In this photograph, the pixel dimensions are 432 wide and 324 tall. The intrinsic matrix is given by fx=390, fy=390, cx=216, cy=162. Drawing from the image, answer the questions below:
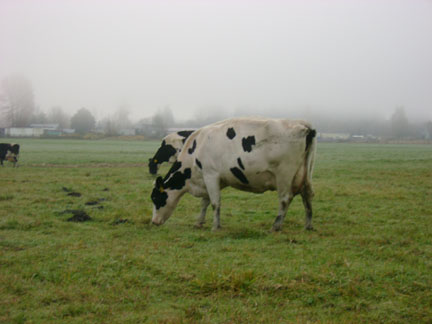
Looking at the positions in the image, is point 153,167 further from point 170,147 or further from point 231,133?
point 231,133

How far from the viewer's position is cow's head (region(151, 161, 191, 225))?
948 cm

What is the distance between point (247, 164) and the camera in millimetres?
8750

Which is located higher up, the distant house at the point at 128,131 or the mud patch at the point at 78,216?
the distant house at the point at 128,131

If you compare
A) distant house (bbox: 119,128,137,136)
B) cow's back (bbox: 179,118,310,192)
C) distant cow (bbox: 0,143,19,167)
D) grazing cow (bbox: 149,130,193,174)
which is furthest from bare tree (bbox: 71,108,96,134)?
cow's back (bbox: 179,118,310,192)

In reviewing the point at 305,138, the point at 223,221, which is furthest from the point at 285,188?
the point at 223,221

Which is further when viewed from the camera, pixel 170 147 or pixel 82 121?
pixel 82 121

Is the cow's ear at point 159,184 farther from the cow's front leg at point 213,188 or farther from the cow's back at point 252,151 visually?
the cow's front leg at point 213,188

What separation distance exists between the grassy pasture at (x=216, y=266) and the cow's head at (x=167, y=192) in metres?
0.30

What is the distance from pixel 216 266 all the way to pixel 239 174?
320cm

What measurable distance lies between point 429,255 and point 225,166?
4423 millimetres

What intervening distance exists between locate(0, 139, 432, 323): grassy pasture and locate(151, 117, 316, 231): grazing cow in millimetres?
763

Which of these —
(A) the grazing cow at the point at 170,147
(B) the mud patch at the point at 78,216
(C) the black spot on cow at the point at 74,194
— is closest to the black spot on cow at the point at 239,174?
(B) the mud patch at the point at 78,216

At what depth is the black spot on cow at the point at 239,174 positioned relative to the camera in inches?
349

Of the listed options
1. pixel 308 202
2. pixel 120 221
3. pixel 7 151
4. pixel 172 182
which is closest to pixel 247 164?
pixel 308 202
